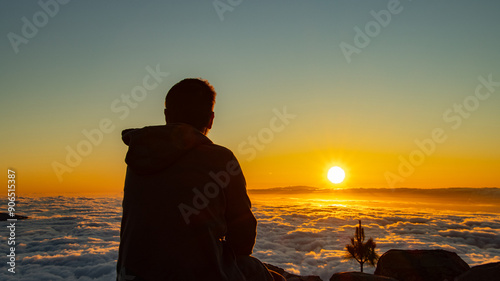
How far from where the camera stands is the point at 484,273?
9.77 meters

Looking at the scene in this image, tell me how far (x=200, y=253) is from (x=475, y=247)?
5917cm

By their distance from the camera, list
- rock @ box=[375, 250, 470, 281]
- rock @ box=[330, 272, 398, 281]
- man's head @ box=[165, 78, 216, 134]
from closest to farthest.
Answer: man's head @ box=[165, 78, 216, 134] < rock @ box=[330, 272, 398, 281] < rock @ box=[375, 250, 470, 281]

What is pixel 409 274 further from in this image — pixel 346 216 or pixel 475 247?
pixel 346 216

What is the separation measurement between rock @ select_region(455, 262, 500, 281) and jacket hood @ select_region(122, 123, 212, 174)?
39.5 ft

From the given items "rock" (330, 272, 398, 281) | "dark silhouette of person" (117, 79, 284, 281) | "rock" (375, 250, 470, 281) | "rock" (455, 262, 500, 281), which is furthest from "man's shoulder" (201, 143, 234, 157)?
"rock" (375, 250, 470, 281)

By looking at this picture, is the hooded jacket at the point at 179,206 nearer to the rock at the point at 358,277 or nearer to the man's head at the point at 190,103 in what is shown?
the man's head at the point at 190,103

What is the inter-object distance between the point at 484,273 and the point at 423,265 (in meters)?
5.38

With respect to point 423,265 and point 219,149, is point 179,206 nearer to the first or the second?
point 219,149

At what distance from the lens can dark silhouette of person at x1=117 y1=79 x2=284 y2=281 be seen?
1751 millimetres

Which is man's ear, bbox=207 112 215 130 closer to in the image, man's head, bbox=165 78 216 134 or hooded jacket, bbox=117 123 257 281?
man's head, bbox=165 78 216 134

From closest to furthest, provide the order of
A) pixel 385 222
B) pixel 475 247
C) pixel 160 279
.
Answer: pixel 160 279 < pixel 475 247 < pixel 385 222

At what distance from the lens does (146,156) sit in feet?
6.12

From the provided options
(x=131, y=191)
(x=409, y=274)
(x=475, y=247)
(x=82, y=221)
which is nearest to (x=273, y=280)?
(x=131, y=191)

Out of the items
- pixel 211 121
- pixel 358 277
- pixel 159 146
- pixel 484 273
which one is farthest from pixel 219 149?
pixel 358 277
